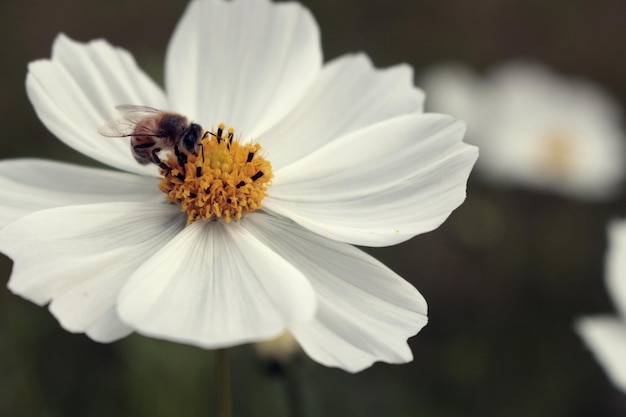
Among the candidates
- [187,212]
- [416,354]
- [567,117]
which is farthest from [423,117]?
[567,117]

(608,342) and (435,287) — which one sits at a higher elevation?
(608,342)

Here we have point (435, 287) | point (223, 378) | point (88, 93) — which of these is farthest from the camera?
point (435, 287)

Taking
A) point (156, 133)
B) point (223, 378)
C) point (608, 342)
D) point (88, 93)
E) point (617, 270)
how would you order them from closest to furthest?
point (223, 378) < point (156, 133) < point (88, 93) < point (608, 342) < point (617, 270)

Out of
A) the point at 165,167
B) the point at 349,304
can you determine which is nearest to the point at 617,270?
the point at 349,304

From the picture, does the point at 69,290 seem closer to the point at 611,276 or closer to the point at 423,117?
the point at 423,117

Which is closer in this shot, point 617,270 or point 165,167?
point 165,167

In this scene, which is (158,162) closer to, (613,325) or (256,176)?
(256,176)

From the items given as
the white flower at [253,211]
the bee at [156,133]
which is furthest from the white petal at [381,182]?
Answer: the bee at [156,133]
